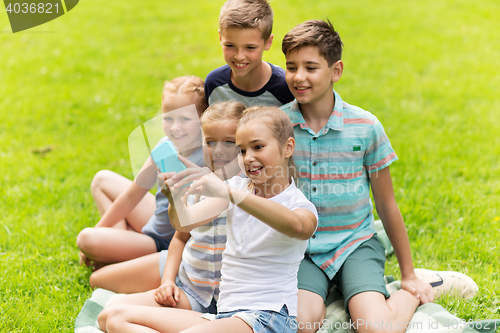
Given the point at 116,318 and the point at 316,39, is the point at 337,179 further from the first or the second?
the point at 116,318

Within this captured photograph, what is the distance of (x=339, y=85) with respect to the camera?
6211mm

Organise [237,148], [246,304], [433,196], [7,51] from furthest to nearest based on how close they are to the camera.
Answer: [7,51] < [433,196] < [237,148] < [246,304]

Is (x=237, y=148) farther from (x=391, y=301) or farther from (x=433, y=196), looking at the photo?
(x=433, y=196)

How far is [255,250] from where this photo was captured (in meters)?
→ 2.15

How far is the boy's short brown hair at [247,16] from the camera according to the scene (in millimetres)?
2725

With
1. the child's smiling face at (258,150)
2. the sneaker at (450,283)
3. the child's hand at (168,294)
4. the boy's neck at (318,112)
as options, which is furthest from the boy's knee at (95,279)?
the sneaker at (450,283)

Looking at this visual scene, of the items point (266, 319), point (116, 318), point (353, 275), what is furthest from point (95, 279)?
point (353, 275)

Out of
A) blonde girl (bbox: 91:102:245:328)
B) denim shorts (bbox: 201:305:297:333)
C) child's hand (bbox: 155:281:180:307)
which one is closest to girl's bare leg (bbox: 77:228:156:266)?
blonde girl (bbox: 91:102:245:328)

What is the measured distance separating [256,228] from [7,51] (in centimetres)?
737

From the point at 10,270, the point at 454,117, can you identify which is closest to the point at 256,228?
the point at 10,270

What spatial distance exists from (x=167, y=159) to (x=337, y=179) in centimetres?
105

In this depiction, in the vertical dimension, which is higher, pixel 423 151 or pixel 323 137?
pixel 323 137

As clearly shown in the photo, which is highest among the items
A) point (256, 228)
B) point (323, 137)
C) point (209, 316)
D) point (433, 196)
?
point (323, 137)

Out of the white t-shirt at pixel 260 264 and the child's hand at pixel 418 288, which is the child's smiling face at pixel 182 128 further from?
the child's hand at pixel 418 288
